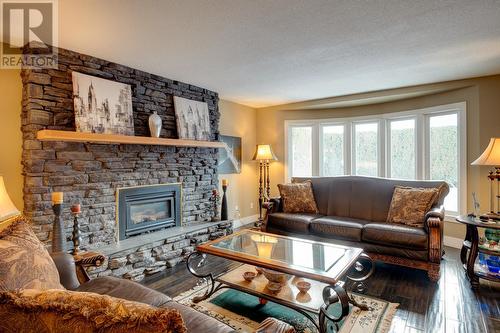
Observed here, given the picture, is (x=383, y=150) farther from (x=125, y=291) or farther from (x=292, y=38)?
(x=125, y=291)

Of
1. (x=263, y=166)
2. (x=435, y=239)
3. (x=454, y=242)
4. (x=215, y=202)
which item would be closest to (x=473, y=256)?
(x=435, y=239)

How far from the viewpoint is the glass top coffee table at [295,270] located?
1938 mm

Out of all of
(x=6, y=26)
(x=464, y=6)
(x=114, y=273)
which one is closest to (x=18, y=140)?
(x=6, y=26)

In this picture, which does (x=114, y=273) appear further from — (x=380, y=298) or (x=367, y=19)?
(x=367, y=19)

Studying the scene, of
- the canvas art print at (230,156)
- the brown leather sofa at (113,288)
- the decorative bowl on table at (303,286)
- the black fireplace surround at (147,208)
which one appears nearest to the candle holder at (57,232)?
the brown leather sofa at (113,288)

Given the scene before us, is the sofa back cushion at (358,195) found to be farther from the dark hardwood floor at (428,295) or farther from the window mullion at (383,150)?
the window mullion at (383,150)

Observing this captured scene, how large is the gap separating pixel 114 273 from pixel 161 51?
249 centimetres

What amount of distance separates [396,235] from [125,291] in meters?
2.80

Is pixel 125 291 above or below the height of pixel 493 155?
below

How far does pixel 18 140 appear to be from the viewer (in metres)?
2.70

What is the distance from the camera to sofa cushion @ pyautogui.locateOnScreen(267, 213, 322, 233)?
146 inches

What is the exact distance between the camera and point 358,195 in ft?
13.1

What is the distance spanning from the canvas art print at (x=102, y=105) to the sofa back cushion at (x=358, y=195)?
2998 millimetres

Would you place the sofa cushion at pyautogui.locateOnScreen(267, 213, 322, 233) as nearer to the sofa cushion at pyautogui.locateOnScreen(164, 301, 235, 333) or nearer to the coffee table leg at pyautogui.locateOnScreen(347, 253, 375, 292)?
the coffee table leg at pyautogui.locateOnScreen(347, 253, 375, 292)
